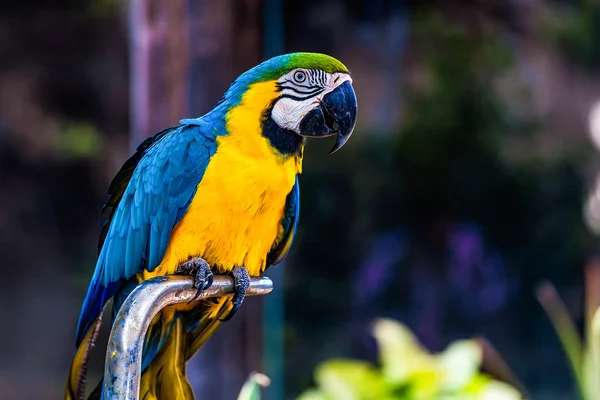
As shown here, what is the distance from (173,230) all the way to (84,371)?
0.49 ft

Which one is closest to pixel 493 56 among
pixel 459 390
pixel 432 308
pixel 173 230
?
pixel 432 308

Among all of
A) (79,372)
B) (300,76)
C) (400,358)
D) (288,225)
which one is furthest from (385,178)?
(79,372)

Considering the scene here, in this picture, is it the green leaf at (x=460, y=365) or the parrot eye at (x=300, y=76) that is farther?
the green leaf at (x=460, y=365)

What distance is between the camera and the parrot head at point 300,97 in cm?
59

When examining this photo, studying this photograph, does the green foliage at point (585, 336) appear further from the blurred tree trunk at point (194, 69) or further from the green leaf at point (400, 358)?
the blurred tree trunk at point (194, 69)

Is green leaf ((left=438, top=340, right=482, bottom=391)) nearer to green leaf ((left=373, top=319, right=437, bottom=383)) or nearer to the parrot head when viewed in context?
green leaf ((left=373, top=319, right=437, bottom=383))

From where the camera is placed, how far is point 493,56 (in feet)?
6.08

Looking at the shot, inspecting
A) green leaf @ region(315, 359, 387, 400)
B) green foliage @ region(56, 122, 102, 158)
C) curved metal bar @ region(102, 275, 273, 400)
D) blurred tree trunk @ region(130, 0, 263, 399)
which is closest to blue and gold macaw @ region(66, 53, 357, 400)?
curved metal bar @ region(102, 275, 273, 400)

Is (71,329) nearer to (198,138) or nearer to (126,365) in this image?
(198,138)

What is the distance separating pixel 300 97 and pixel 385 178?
1246 millimetres

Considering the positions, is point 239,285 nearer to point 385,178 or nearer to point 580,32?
point 385,178

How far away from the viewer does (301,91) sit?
23.2 inches

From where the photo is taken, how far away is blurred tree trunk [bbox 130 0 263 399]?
1131 millimetres

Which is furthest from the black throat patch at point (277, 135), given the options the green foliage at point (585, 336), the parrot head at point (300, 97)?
the green foliage at point (585, 336)
